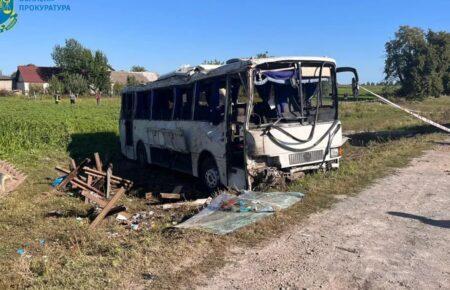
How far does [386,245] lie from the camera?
542 cm

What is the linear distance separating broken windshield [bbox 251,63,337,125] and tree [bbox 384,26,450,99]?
60.5 m

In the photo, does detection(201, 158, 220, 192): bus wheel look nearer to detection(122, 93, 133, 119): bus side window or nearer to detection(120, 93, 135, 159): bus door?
detection(120, 93, 135, 159): bus door

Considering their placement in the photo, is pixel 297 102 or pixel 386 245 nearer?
pixel 386 245

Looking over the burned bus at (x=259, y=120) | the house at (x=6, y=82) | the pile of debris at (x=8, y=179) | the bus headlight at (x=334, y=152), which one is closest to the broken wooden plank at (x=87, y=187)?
the pile of debris at (x=8, y=179)

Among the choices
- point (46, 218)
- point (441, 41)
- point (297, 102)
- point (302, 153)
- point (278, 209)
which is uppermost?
point (441, 41)

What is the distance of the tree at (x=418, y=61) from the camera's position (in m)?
65.5

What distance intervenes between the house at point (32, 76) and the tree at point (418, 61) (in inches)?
2552

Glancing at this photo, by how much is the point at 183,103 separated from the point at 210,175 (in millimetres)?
2111

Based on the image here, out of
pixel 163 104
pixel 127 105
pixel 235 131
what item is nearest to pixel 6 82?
pixel 127 105

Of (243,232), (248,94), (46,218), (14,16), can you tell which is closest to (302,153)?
(248,94)

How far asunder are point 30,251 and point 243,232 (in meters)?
3.00

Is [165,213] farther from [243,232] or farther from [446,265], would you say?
[446,265]

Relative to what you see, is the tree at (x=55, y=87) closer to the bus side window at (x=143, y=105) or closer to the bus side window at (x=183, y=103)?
the bus side window at (x=143, y=105)

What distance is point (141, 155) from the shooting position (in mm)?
14016
